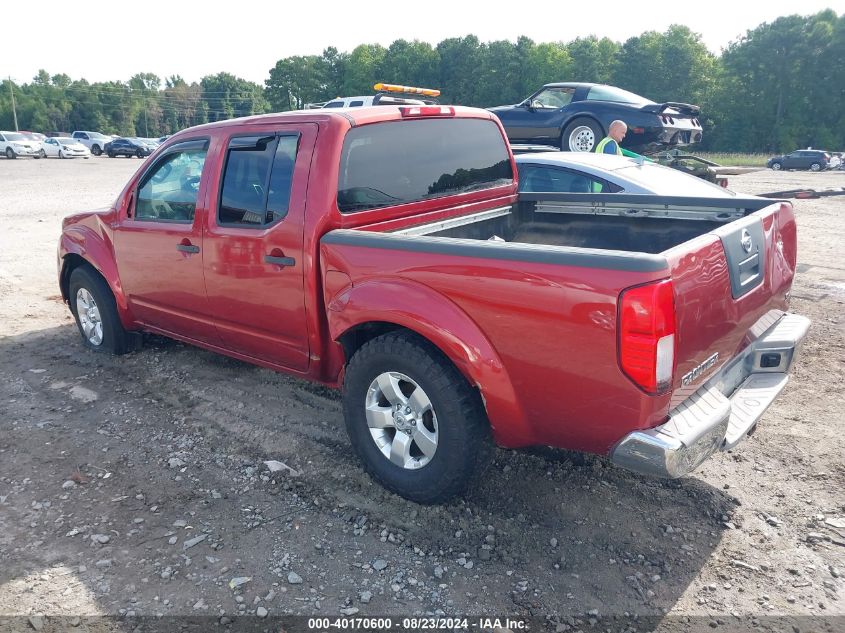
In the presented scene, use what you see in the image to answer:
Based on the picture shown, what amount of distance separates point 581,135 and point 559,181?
17.5ft

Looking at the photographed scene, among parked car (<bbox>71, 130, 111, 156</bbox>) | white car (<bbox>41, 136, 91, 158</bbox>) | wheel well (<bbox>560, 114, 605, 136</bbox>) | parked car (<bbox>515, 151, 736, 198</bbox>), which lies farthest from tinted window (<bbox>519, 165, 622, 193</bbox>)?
parked car (<bbox>71, 130, 111, 156</bbox>)

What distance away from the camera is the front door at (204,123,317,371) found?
3.81 metres

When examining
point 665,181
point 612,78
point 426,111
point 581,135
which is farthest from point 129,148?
point 612,78

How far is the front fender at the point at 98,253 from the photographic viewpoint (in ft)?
17.5

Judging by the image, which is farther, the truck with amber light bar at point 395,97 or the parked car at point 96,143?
the parked car at point 96,143

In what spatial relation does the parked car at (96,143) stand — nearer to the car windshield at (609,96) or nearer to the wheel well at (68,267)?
the car windshield at (609,96)

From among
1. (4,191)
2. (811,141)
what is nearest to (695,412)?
(4,191)

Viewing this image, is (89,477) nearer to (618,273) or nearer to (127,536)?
(127,536)

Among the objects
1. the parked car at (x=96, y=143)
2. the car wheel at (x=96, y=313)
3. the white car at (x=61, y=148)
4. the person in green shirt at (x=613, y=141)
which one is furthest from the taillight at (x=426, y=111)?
the parked car at (x=96, y=143)

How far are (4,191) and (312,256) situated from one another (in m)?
20.2

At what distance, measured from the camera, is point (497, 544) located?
125 inches

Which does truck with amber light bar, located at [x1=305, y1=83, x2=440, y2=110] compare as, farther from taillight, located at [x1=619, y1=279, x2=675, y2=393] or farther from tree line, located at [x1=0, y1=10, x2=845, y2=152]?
tree line, located at [x1=0, y1=10, x2=845, y2=152]

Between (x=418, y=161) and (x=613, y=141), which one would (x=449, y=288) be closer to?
(x=418, y=161)

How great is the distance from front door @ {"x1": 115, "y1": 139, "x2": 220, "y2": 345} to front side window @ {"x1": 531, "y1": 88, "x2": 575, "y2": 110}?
332 inches
